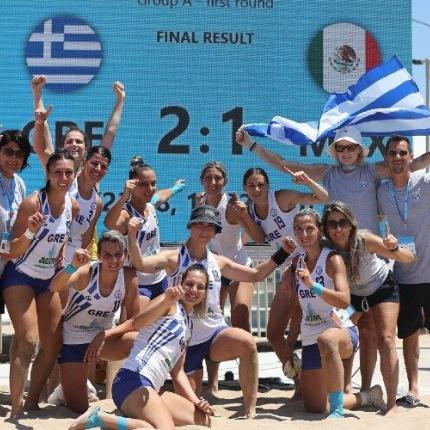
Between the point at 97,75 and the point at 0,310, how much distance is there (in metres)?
4.14

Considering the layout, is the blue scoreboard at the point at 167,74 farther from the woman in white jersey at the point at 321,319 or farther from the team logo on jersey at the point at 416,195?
the woman in white jersey at the point at 321,319

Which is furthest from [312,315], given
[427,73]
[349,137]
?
[427,73]

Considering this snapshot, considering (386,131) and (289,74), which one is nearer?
(386,131)

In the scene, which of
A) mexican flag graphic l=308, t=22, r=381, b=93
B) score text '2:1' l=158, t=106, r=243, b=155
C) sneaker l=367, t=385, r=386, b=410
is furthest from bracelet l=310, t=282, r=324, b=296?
mexican flag graphic l=308, t=22, r=381, b=93

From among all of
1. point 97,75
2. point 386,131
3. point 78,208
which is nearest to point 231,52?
point 97,75

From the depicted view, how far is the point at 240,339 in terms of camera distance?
6.05m

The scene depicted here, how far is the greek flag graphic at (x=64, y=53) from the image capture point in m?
9.66

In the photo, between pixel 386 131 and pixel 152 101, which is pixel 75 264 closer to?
pixel 386 131

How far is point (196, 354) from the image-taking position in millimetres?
6148

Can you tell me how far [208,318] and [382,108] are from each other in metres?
2.50

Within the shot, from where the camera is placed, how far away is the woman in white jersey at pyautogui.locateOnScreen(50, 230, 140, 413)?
5844 mm

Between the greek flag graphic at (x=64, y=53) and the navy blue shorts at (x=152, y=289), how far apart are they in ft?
11.0


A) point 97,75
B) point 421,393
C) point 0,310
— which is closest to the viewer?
point 0,310

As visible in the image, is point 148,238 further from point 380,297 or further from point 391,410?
point 391,410
